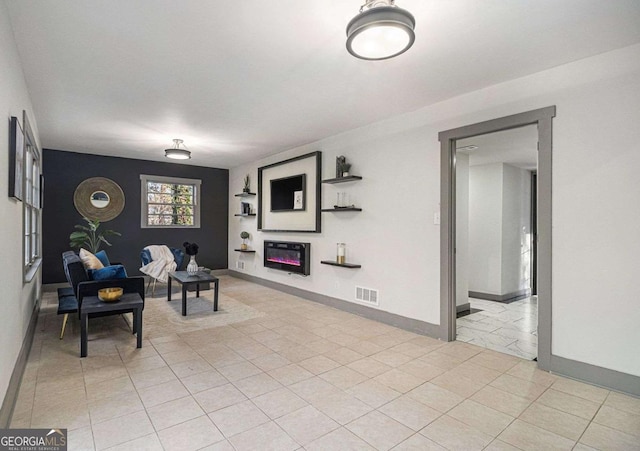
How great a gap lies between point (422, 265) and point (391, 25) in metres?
2.62

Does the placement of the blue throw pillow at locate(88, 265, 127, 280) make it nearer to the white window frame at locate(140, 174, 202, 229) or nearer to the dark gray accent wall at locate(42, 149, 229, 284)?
the dark gray accent wall at locate(42, 149, 229, 284)

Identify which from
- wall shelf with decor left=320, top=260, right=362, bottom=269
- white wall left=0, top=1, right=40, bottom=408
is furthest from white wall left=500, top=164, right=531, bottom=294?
white wall left=0, top=1, right=40, bottom=408

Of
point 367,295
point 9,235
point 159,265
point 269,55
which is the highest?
point 269,55

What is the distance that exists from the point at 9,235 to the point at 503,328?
4.89 metres

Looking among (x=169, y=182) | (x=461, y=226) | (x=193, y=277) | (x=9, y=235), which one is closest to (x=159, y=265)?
(x=193, y=277)

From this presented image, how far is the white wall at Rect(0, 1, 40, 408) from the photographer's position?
199cm

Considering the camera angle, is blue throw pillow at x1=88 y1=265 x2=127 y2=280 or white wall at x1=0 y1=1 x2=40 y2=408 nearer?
white wall at x1=0 y1=1 x2=40 y2=408

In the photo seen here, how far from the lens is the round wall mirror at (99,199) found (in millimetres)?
6480

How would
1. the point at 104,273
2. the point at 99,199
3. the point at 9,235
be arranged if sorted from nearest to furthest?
the point at 9,235
the point at 104,273
the point at 99,199

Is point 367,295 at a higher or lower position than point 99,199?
lower

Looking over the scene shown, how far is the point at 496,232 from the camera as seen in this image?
5.71m

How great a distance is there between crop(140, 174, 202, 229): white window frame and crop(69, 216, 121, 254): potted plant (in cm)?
65

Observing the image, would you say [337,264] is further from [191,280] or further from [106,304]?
[106,304]

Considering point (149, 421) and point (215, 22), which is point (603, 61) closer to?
point (215, 22)
